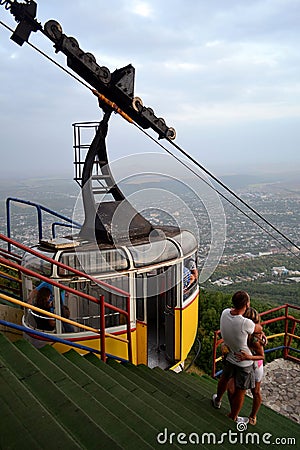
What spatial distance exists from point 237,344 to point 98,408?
1.59m

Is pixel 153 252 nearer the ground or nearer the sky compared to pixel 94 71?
nearer the ground

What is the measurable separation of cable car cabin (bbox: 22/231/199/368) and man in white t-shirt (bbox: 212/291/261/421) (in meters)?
1.93

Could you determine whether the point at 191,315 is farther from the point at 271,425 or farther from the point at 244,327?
the point at 244,327

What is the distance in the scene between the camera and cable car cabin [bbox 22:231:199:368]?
20.6 ft

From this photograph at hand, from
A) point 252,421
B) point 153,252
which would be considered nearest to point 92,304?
point 153,252

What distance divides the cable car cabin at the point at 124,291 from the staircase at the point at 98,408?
100cm

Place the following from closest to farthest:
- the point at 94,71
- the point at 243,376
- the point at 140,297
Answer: the point at 243,376 < the point at 94,71 < the point at 140,297

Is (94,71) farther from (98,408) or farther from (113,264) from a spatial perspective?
(98,408)

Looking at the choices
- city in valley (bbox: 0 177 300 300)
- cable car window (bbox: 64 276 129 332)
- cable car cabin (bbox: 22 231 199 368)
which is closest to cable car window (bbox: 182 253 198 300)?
cable car cabin (bbox: 22 231 199 368)

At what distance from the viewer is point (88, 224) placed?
742 cm

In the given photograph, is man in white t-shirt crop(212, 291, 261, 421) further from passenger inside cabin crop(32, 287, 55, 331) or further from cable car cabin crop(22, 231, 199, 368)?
passenger inside cabin crop(32, 287, 55, 331)

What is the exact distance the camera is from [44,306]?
20.5ft

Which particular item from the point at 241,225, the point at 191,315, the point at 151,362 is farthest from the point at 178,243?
the point at 241,225

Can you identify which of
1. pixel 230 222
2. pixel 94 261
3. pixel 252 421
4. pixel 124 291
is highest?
pixel 94 261
